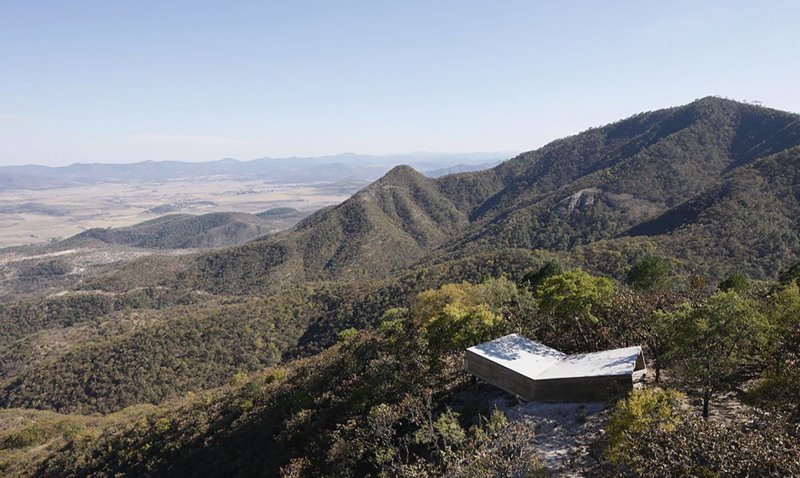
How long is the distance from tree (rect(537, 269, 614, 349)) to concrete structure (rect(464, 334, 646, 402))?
3.17m

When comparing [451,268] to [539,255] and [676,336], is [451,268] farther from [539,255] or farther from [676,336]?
[676,336]

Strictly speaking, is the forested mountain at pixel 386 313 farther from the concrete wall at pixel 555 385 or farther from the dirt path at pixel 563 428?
the dirt path at pixel 563 428

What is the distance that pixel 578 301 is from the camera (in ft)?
90.1

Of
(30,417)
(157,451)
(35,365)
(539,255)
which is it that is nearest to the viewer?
(157,451)

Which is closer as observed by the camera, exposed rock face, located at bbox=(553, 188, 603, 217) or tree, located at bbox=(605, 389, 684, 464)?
tree, located at bbox=(605, 389, 684, 464)

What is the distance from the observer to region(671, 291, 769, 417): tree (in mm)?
17734

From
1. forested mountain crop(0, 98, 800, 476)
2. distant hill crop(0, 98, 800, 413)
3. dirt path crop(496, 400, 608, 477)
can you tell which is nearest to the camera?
dirt path crop(496, 400, 608, 477)

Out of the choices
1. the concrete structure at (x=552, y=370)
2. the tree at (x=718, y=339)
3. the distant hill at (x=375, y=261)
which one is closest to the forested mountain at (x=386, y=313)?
the tree at (x=718, y=339)

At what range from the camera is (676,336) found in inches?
765

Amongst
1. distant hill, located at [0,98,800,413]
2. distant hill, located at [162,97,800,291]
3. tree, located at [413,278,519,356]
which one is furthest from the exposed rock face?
tree, located at [413,278,519,356]

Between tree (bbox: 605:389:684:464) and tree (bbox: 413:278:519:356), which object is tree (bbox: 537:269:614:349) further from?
tree (bbox: 605:389:684:464)

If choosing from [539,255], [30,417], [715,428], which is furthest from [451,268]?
[715,428]

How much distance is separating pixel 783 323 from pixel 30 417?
79.8 meters

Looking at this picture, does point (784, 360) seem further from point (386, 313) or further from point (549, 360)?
point (386, 313)
